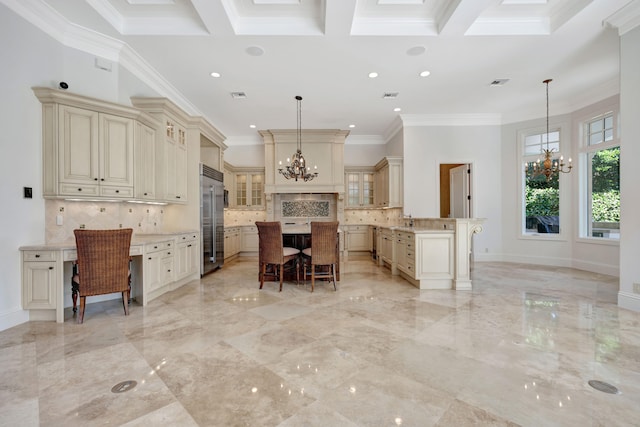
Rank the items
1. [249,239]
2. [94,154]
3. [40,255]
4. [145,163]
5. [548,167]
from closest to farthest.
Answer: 1. [40,255]
2. [94,154]
3. [145,163]
4. [548,167]
5. [249,239]

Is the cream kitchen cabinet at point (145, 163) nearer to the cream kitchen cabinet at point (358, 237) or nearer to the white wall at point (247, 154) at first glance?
the white wall at point (247, 154)

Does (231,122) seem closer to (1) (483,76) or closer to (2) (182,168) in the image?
(2) (182,168)

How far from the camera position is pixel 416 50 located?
12.4ft

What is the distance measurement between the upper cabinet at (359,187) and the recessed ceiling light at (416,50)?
422cm

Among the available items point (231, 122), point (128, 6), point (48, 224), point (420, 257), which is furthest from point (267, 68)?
point (420, 257)

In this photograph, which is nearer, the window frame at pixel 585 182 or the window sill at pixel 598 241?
the window sill at pixel 598 241

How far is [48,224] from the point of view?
3207 mm

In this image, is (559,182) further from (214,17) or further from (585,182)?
(214,17)

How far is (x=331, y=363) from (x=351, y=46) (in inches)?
153

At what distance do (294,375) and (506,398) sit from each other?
54.8 inches

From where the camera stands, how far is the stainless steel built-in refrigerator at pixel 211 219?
16.7ft

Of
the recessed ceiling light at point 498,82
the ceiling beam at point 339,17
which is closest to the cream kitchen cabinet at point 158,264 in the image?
the ceiling beam at point 339,17

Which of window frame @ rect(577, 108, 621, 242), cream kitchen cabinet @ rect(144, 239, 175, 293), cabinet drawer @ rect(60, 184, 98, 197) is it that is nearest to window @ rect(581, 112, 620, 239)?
window frame @ rect(577, 108, 621, 242)

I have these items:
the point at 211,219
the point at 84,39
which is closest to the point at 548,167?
the point at 211,219
